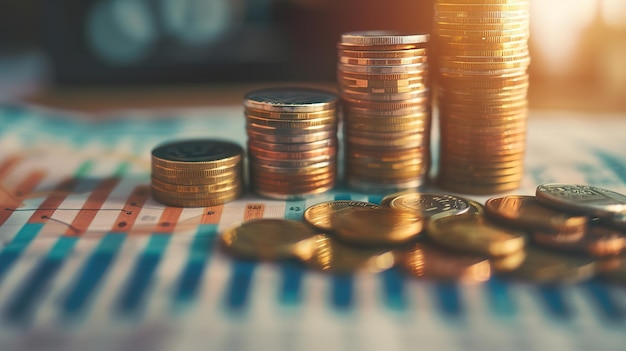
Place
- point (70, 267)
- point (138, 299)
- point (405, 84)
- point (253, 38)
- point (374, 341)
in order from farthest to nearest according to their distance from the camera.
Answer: point (253, 38), point (405, 84), point (70, 267), point (138, 299), point (374, 341)

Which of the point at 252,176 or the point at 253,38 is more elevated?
the point at 253,38

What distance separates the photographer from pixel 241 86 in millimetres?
2621

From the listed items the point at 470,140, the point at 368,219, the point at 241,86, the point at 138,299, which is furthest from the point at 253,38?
the point at 138,299

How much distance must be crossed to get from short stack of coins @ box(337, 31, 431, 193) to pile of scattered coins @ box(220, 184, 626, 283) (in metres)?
0.17

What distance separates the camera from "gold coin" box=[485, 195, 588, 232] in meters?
1.15

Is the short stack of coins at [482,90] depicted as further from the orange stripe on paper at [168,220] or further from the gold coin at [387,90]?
the orange stripe on paper at [168,220]

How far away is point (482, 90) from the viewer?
1391 millimetres

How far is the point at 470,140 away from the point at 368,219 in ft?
1.13

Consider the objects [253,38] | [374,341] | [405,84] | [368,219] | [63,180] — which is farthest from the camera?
[253,38]

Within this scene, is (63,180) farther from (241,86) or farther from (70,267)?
(241,86)

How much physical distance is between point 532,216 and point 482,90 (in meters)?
0.32

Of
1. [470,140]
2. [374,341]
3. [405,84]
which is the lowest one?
[374,341]

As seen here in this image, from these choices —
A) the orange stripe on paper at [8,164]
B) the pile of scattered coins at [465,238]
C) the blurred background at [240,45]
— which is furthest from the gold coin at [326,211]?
the blurred background at [240,45]

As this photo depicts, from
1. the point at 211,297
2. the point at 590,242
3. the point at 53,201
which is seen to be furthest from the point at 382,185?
the point at 53,201
